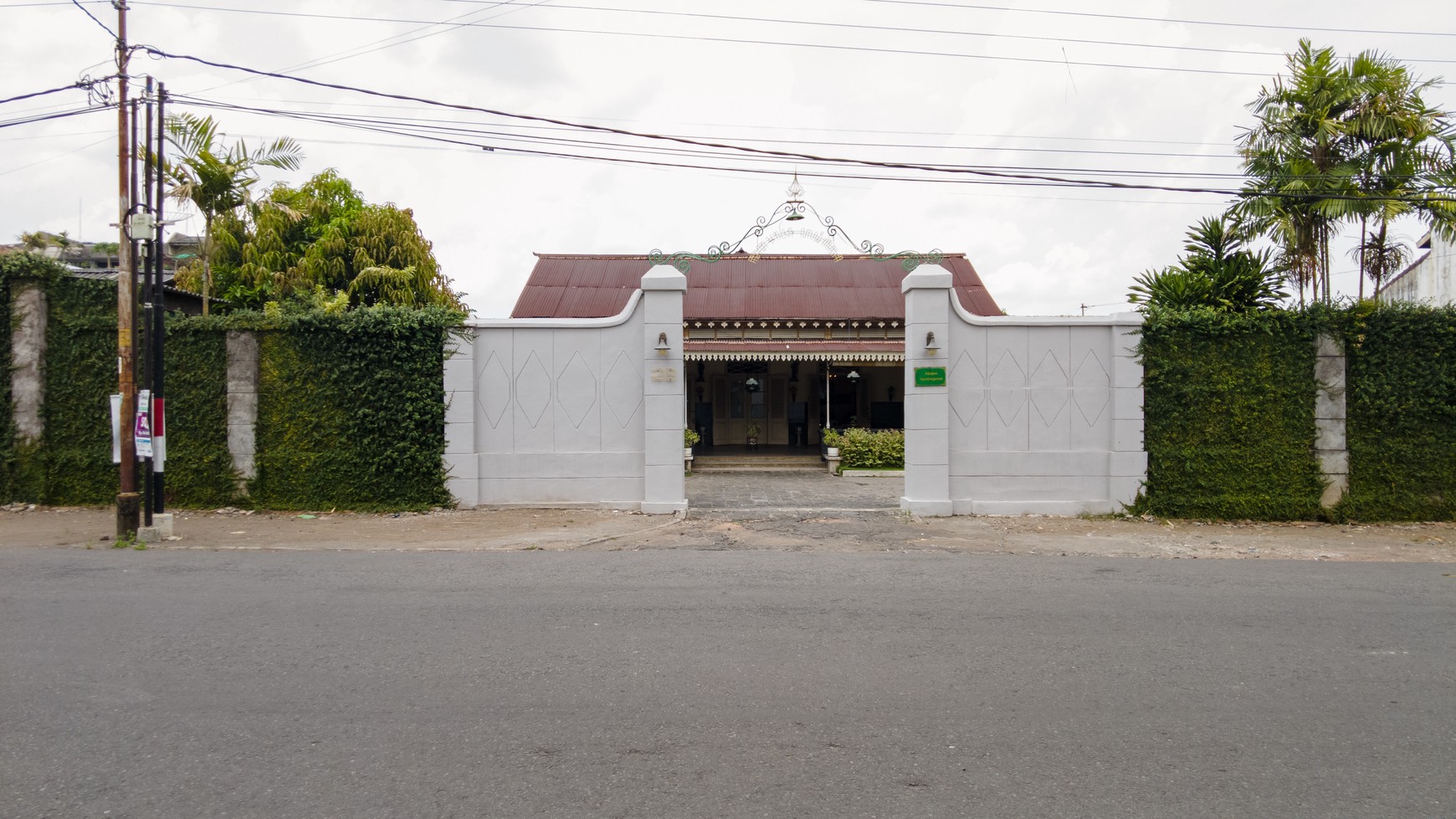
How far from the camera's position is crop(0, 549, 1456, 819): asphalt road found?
340 centimetres

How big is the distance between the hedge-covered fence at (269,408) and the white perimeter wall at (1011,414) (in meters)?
6.56

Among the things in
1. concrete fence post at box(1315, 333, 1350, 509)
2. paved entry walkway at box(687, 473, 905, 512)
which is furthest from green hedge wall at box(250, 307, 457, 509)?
concrete fence post at box(1315, 333, 1350, 509)

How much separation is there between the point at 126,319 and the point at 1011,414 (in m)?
10.9

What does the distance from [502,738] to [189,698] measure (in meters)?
1.83

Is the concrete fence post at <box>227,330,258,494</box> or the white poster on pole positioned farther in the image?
the concrete fence post at <box>227,330,258,494</box>

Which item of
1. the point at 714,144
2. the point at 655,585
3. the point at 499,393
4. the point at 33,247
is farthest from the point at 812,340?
the point at 33,247

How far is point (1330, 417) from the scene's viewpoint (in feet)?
36.6

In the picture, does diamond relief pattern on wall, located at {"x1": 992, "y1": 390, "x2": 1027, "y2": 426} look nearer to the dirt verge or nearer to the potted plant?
the dirt verge

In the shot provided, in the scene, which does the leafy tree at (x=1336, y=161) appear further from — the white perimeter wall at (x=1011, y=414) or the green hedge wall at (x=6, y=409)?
→ the green hedge wall at (x=6, y=409)

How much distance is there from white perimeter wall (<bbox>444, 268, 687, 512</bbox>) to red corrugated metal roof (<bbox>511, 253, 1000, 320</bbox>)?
10.1 metres

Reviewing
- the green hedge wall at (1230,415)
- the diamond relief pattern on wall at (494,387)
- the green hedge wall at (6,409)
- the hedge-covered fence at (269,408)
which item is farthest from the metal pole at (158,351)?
the green hedge wall at (1230,415)

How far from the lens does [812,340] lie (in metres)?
21.9

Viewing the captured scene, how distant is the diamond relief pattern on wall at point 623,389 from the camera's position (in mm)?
11766

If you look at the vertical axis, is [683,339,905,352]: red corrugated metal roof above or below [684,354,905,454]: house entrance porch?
above
